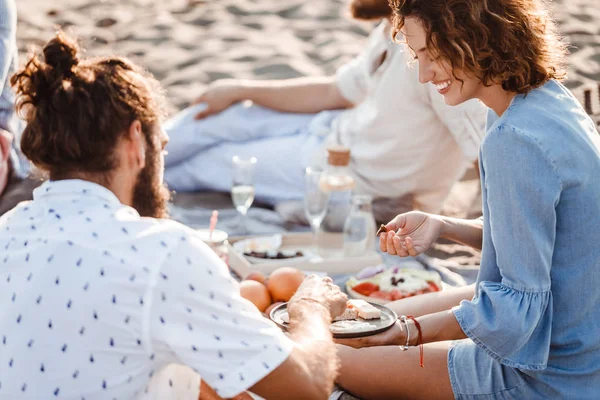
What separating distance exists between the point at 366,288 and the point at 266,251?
0.54 metres

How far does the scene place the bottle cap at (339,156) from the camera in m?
3.66

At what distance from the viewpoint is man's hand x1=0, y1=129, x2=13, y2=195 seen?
3.25 metres

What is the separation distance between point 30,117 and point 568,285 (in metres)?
1.22

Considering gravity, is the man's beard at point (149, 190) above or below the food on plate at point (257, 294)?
above

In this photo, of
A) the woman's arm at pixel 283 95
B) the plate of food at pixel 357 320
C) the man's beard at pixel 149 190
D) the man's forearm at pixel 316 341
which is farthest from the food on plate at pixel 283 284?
the woman's arm at pixel 283 95

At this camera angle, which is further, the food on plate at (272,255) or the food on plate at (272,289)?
the food on plate at (272,255)

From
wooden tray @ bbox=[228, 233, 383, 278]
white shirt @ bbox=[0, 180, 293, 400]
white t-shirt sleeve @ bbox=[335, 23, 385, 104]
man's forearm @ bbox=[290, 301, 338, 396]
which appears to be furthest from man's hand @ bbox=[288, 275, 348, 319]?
white t-shirt sleeve @ bbox=[335, 23, 385, 104]

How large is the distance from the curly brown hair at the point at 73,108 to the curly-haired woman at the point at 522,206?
75 cm

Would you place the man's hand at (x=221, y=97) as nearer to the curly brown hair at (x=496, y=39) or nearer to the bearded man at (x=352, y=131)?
the bearded man at (x=352, y=131)

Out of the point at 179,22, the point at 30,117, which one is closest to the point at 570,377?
the point at 30,117

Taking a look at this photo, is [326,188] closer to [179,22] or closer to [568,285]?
A: [568,285]

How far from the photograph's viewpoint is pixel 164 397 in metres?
1.76

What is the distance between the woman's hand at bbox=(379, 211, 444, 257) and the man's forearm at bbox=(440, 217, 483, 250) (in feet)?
0.08

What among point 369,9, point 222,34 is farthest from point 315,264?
point 222,34
